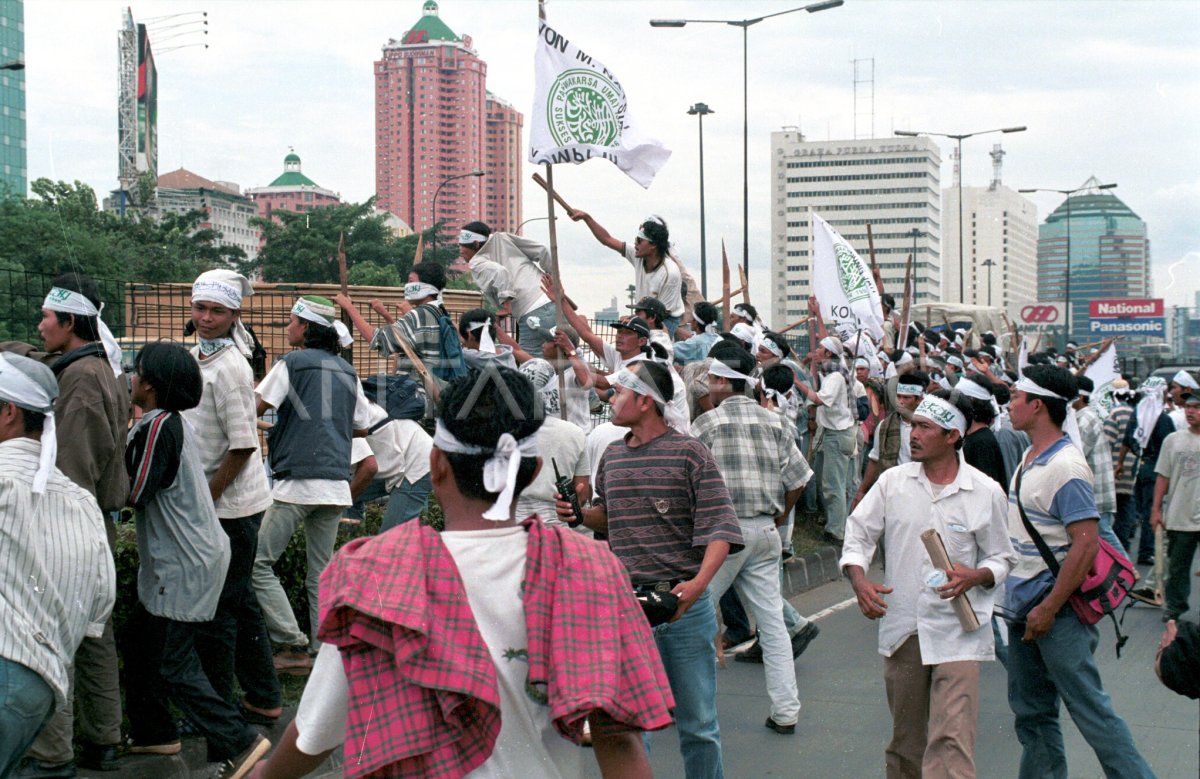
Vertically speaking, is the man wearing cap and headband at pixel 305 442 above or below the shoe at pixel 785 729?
above

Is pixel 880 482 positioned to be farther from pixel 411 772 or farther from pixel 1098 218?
pixel 1098 218

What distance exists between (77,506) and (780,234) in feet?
248

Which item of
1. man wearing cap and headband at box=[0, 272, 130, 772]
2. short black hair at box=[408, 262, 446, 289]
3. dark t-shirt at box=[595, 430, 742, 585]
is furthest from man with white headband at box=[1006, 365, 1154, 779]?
short black hair at box=[408, 262, 446, 289]

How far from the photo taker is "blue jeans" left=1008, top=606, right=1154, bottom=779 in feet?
15.9

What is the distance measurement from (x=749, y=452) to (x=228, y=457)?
258cm

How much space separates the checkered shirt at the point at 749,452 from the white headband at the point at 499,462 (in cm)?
427

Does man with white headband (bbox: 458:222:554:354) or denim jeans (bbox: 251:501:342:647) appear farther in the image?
man with white headband (bbox: 458:222:554:354)

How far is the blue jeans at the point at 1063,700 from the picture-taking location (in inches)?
190

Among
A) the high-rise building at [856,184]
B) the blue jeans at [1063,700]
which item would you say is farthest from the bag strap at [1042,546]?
the high-rise building at [856,184]

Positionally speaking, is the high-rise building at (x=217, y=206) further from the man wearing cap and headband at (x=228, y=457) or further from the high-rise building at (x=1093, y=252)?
the high-rise building at (x=1093, y=252)

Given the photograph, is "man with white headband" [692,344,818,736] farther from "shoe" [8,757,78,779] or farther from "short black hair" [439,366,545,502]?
"short black hair" [439,366,545,502]

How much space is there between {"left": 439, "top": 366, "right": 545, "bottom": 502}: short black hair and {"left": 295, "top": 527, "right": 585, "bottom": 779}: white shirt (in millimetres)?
117

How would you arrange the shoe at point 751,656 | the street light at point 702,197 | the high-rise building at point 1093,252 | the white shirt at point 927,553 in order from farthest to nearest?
the high-rise building at point 1093,252 < the street light at point 702,197 < the shoe at point 751,656 < the white shirt at point 927,553

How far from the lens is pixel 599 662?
2371mm
